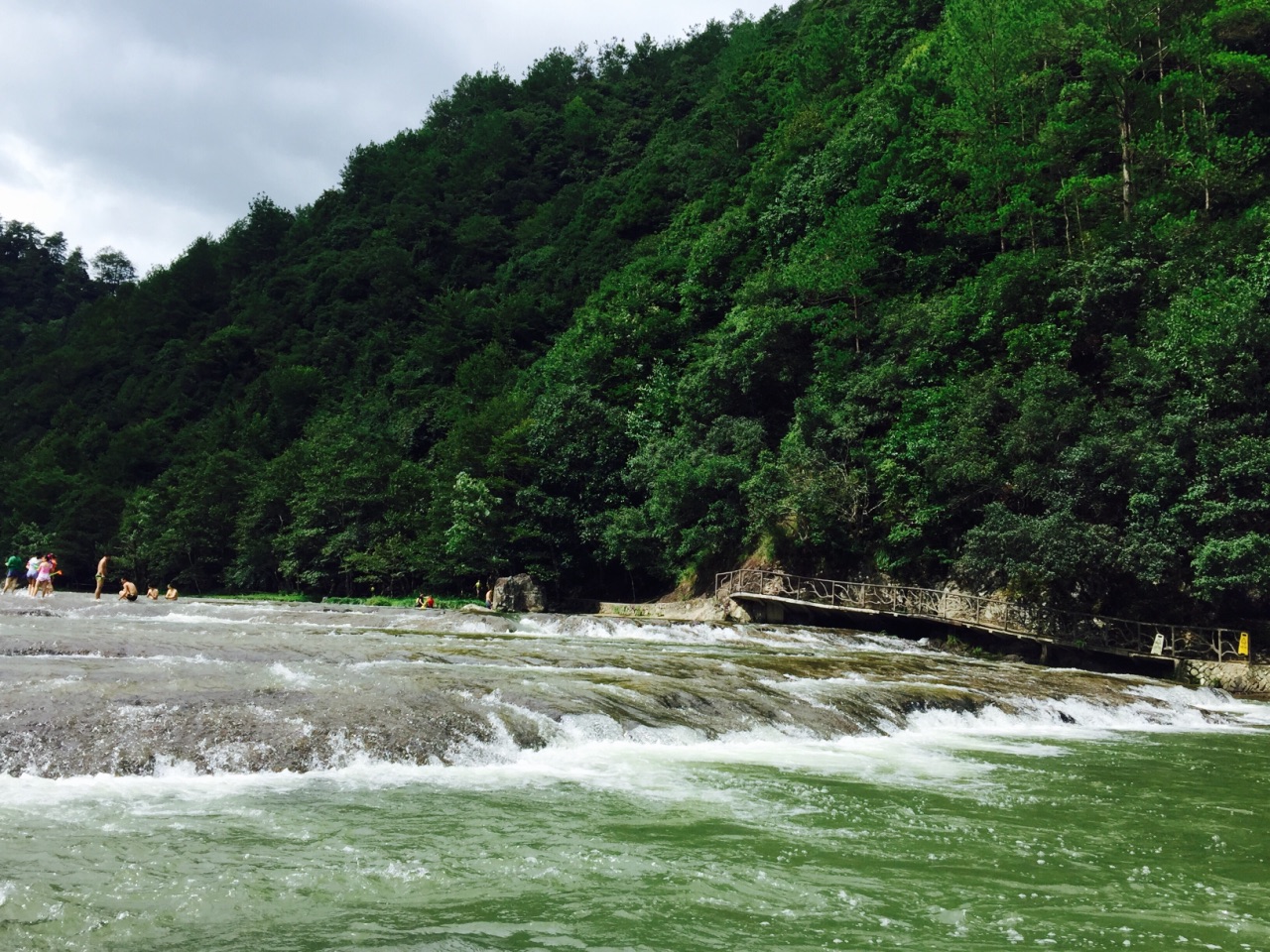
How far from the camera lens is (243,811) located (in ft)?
24.0

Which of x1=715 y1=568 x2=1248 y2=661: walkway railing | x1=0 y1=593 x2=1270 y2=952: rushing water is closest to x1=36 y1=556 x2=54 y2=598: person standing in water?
x1=0 y1=593 x2=1270 y2=952: rushing water

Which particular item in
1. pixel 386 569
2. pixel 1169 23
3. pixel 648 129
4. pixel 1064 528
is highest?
pixel 648 129

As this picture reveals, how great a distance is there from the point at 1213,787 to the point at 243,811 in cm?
1066

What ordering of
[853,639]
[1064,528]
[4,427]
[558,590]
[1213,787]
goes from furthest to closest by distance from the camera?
[4,427]
[558,590]
[853,639]
[1064,528]
[1213,787]

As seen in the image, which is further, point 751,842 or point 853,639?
point 853,639

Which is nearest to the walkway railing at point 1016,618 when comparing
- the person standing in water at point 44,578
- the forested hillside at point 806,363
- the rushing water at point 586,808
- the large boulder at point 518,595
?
the forested hillside at point 806,363

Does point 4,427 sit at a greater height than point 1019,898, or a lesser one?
greater

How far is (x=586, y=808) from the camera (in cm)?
786

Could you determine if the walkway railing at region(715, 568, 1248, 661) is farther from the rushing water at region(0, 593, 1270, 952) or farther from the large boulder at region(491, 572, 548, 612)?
the large boulder at region(491, 572, 548, 612)

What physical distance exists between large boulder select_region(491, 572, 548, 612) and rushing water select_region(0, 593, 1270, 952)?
21.7 m

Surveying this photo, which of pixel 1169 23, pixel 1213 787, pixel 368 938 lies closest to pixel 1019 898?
pixel 368 938

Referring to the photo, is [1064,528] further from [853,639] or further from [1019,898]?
[1019,898]

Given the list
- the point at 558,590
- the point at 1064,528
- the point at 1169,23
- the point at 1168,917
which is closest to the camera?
the point at 1168,917

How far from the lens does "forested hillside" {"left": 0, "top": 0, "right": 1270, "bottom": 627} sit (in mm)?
25016
